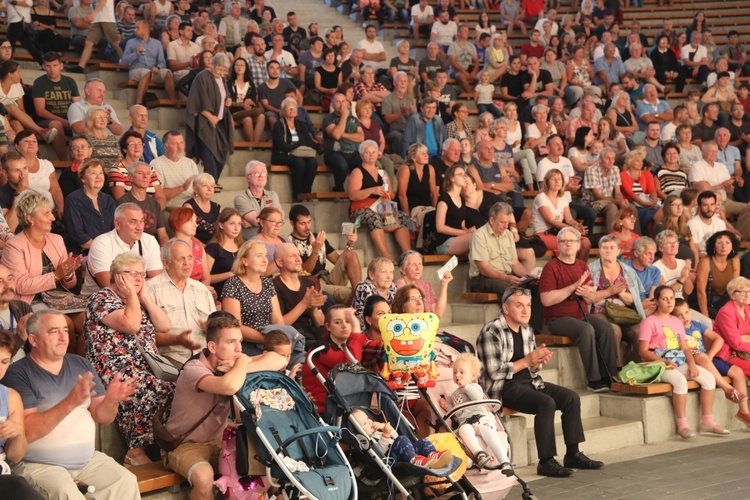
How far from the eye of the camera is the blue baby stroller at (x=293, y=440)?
486 centimetres

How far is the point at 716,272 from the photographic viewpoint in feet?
29.4

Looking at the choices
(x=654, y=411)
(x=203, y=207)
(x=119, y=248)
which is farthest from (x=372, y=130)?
(x=119, y=248)

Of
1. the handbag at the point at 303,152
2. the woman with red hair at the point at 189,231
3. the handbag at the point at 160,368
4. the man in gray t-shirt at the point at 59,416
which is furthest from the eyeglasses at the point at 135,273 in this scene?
the handbag at the point at 303,152

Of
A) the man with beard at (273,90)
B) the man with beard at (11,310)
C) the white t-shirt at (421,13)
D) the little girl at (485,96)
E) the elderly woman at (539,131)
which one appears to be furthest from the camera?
the white t-shirt at (421,13)

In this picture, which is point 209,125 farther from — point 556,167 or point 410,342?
point 410,342

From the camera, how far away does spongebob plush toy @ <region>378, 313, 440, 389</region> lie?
5.61m

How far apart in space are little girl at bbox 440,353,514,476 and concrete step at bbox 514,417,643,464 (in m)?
0.96

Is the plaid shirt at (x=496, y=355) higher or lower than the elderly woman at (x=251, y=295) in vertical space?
lower

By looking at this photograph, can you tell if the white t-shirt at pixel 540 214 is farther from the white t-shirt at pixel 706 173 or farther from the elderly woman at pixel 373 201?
the white t-shirt at pixel 706 173

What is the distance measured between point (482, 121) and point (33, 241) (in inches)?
235

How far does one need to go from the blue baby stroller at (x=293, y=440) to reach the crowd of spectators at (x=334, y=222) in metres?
0.14

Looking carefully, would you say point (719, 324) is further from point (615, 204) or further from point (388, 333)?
point (388, 333)

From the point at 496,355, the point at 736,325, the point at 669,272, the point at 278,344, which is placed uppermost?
the point at 278,344

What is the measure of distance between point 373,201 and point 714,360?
9.80 ft
